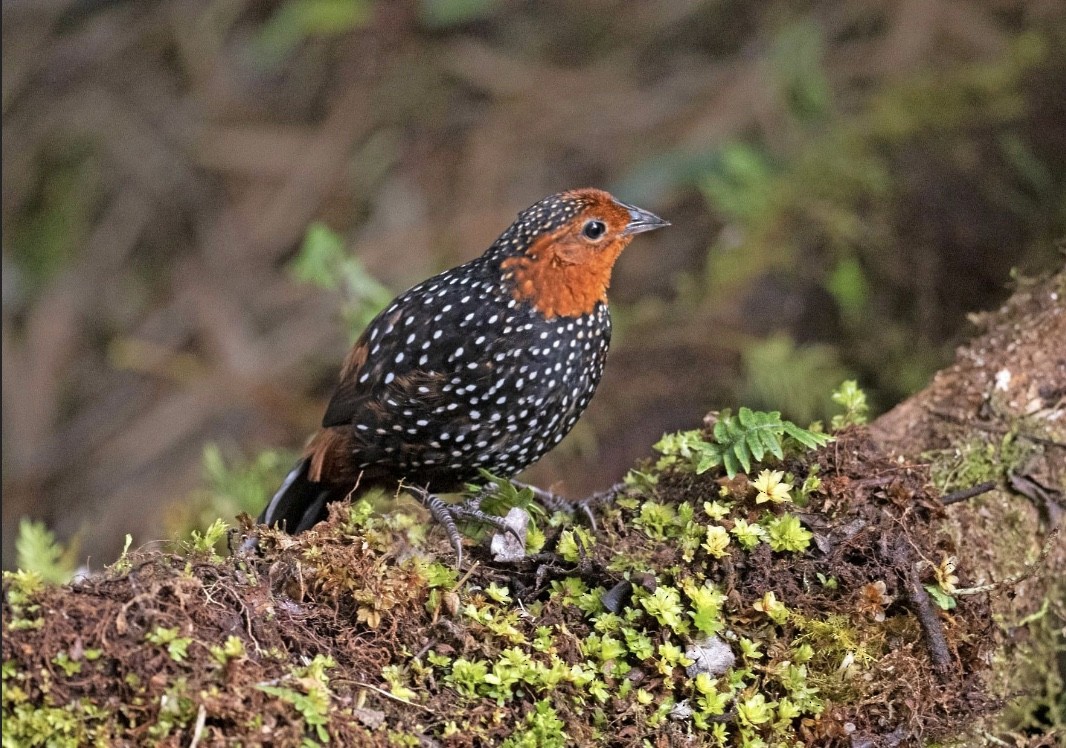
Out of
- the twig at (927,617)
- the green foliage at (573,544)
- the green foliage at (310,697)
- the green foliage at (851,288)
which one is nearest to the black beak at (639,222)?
the green foliage at (573,544)

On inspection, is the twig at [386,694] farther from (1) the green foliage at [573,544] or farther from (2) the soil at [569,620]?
(1) the green foliage at [573,544]

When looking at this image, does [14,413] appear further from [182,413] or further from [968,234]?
[968,234]

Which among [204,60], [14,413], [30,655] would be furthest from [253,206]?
[30,655]

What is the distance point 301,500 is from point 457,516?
93cm

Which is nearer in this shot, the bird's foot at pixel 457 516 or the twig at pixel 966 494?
the bird's foot at pixel 457 516

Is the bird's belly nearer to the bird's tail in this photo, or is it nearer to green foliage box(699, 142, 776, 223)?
the bird's tail

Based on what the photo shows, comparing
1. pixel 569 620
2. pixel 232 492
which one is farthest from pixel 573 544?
pixel 232 492

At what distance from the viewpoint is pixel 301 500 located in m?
4.11

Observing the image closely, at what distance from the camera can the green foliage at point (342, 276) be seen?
5387 mm

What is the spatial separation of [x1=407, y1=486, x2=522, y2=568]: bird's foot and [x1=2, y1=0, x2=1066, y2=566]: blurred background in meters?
2.72

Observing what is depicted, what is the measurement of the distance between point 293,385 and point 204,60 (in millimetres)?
2761

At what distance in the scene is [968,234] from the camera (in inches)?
219

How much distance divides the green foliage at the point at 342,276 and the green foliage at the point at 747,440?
2.54 meters

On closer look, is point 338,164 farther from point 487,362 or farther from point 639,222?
point 487,362
